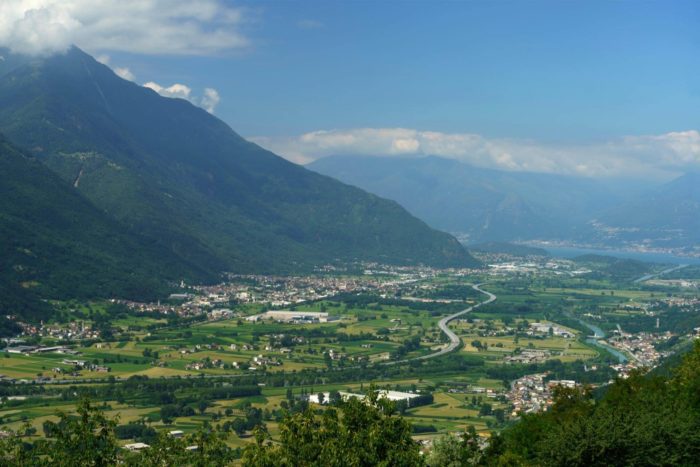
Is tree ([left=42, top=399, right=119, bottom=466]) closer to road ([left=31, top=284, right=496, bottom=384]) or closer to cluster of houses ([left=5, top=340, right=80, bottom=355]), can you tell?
road ([left=31, top=284, right=496, bottom=384])

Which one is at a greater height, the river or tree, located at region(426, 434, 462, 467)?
tree, located at region(426, 434, 462, 467)

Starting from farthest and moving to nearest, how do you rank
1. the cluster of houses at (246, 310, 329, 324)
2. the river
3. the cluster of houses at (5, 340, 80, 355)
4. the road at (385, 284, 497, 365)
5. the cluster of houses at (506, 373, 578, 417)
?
1. the cluster of houses at (246, 310, 329, 324)
2. the road at (385, 284, 497, 365)
3. the river
4. the cluster of houses at (5, 340, 80, 355)
5. the cluster of houses at (506, 373, 578, 417)

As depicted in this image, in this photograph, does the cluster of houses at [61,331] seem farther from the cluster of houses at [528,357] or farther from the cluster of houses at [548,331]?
the cluster of houses at [548,331]

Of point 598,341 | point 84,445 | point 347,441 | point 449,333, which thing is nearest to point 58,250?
point 449,333

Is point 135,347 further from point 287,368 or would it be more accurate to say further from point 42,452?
point 42,452

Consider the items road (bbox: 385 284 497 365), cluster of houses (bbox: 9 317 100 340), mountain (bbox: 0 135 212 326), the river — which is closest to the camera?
cluster of houses (bbox: 9 317 100 340)

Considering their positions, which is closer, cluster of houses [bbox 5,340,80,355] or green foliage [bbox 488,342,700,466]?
green foliage [bbox 488,342,700,466]

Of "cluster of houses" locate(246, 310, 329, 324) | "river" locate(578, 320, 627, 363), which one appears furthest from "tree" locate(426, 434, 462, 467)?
"cluster of houses" locate(246, 310, 329, 324)

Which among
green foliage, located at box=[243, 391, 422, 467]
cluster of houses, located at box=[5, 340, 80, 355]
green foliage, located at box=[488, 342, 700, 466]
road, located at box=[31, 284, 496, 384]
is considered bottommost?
road, located at box=[31, 284, 496, 384]
